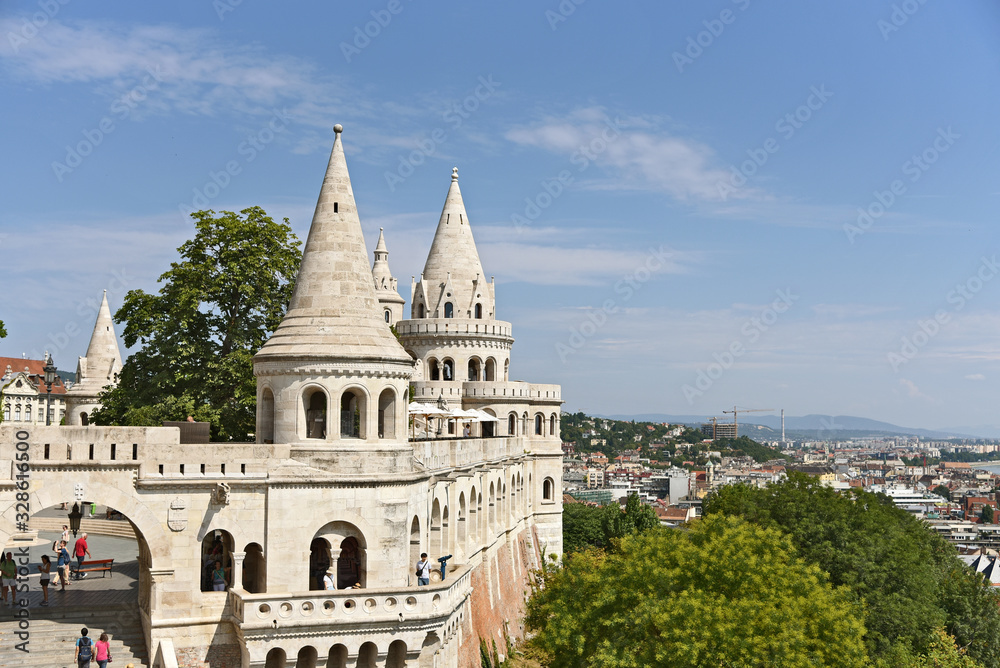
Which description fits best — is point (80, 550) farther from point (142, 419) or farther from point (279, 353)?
point (279, 353)

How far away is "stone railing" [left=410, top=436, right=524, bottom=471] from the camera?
31.1m

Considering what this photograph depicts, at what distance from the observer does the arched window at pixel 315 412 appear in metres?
28.5

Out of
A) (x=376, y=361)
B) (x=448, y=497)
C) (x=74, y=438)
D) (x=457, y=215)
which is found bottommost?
(x=448, y=497)

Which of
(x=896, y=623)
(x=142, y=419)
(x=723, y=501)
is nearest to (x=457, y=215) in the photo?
(x=723, y=501)

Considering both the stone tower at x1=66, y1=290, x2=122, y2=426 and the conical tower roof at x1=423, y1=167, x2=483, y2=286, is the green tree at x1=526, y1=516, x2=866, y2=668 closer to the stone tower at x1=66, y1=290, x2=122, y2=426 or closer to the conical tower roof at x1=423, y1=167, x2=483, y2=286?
the conical tower roof at x1=423, y1=167, x2=483, y2=286

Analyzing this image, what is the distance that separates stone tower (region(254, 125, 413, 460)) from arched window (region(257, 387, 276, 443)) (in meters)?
0.03

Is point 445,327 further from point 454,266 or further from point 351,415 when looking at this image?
point 351,415

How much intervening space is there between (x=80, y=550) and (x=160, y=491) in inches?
329

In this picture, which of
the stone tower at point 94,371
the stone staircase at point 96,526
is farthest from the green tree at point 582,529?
the stone staircase at point 96,526

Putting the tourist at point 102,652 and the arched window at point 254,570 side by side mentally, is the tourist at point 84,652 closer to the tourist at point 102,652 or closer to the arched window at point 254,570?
the tourist at point 102,652

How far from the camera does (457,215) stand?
60.3 meters

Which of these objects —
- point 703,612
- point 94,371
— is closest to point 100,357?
point 94,371

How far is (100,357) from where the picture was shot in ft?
194

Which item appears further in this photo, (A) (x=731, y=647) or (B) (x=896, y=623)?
(B) (x=896, y=623)
